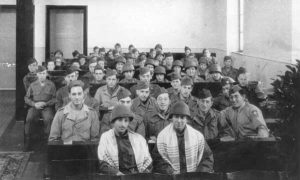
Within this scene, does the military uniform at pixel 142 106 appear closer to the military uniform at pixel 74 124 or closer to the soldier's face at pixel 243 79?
the military uniform at pixel 74 124

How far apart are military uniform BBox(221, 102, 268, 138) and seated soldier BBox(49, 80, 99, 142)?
1.73 meters

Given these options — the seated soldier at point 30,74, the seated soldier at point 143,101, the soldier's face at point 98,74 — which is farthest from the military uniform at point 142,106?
the seated soldier at point 30,74

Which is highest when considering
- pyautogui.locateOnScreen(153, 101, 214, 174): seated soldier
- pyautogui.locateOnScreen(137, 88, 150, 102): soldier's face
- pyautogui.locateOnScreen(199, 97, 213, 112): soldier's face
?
pyautogui.locateOnScreen(137, 88, 150, 102): soldier's face

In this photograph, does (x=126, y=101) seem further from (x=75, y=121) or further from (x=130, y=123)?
(x=75, y=121)

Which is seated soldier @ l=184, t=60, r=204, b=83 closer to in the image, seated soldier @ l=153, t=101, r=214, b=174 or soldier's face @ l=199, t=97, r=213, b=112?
soldier's face @ l=199, t=97, r=213, b=112

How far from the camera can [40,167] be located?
6.10 meters

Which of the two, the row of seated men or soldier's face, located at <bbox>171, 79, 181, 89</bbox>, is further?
soldier's face, located at <bbox>171, 79, 181, 89</bbox>

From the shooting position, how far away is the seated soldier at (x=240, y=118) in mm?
5355

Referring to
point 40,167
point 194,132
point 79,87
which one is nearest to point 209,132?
point 194,132

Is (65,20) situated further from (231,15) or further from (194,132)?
(194,132)

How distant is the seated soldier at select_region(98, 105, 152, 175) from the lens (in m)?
3.93

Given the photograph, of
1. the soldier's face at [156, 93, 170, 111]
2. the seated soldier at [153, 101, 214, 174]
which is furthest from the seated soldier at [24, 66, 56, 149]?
the seated soldier at [153, 101, 214, 174]

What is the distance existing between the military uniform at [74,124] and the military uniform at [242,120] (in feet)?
5.65

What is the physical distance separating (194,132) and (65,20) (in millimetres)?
11161
